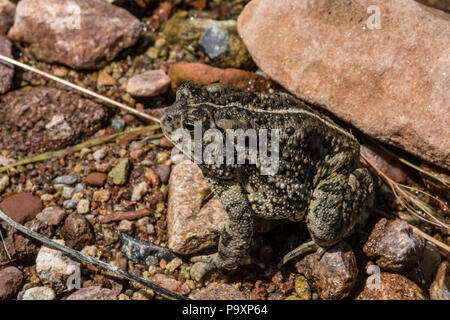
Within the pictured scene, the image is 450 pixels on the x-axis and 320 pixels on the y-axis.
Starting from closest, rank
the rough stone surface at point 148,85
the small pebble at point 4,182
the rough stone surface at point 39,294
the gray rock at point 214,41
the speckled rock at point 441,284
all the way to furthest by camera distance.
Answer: the rough stone surface at point 39,294 < the speckled rock at point 441,284 < the small pebble at point 4,182 < the rough stone surface at point 148,85 < the gray rock at point 214,41

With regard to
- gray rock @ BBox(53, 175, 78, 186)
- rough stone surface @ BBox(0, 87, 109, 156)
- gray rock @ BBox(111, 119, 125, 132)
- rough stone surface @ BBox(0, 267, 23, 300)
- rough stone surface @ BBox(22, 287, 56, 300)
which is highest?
rough stone surface @ BBox(0, 87, 109, 156)

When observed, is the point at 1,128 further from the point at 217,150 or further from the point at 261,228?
the point at 261,228

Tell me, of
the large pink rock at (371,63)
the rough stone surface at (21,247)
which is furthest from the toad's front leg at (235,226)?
the rough stone surface at (21,247)

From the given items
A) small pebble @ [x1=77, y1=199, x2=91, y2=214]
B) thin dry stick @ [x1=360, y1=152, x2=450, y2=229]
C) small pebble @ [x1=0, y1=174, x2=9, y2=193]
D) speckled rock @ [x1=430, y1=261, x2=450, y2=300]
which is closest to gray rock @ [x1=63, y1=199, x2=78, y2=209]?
small pebble @ [x1=77, y1=199, x2=91, y2=214]

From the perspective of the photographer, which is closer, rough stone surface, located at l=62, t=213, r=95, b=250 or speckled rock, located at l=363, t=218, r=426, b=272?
speckled rock, located at l=363, t=218, r=426, b=272

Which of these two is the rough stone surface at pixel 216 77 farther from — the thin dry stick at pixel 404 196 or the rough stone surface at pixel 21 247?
the rough stone surface at pixel 21 247

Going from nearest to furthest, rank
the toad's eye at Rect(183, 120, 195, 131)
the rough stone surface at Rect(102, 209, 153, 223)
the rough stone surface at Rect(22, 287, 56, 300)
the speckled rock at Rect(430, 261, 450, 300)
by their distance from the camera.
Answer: the toad's eye at Rect(183, 120, 195, 131), the rough stone surface at Rect(22, 287, 56, 300), the speckled rock at Rect(430, 261, 450, 300), the rough stone surface at Rect(102, 209, 153, 223)

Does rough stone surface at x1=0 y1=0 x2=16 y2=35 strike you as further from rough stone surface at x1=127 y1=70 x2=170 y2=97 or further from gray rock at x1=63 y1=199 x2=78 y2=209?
gray rock at x1=63 y1=199 x2=78 y2=209
